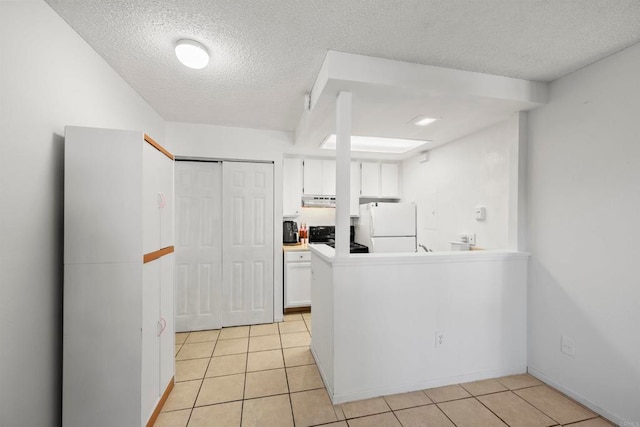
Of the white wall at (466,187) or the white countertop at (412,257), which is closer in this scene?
the white countertop at (412,257)

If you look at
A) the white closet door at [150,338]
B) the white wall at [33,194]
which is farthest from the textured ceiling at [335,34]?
the white closet door at [150,338]

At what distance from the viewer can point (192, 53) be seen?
1.63 m

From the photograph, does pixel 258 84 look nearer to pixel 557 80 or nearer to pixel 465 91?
pixel 465 91

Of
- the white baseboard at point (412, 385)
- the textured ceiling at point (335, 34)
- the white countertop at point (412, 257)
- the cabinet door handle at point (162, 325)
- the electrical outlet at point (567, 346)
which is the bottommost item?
the white baseboard at point (412, 385)

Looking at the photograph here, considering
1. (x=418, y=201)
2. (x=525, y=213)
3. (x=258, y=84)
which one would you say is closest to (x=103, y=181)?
(x=258, y=84)

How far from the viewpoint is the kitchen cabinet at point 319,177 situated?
3.90 m

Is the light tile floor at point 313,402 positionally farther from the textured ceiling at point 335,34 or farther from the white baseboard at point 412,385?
the textured ceiling at point 335,34

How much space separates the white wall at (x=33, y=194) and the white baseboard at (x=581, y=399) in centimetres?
324

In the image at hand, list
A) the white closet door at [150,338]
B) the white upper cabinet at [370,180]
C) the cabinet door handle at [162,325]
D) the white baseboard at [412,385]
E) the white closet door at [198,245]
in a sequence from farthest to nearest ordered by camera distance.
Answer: the white upper cabinet at [370,180] → the white closet door at [198,245] → the white baseboard at [412,385] → the cabinet door handle at [162,325] → the white closet door at [150,338]

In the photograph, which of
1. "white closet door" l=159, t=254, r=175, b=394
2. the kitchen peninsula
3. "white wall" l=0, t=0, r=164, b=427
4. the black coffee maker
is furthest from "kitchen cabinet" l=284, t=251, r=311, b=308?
"white wall" l=0, t=0, r=164, b=427

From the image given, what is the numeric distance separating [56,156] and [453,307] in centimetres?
274

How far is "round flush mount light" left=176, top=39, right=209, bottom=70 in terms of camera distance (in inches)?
63.0

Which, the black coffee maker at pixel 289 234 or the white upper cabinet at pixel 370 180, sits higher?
the white upper cabinet at pixel 370 180

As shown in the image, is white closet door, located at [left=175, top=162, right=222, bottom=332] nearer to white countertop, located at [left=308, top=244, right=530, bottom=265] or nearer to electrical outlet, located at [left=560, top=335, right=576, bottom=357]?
white countertop, located at [left=308, top=244, right=530, bottom=265]
